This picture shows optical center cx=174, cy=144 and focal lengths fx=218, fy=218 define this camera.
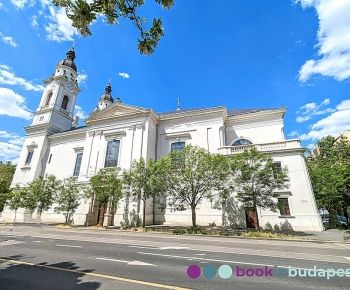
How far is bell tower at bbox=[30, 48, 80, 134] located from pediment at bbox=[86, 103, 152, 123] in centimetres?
1104

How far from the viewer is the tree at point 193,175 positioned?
790 inches

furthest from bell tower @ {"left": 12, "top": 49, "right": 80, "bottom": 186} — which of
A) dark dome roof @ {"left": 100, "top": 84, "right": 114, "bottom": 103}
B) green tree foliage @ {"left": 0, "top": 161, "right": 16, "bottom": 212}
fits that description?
dark dome roof @ {"left": 100, "top": 84, "right": 114, "bottom": 103}

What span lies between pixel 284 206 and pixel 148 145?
16.9 metres

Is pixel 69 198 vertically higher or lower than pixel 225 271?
higher

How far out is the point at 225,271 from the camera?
6.69 meters

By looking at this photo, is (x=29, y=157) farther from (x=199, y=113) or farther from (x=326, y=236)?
(x=326, y=236)

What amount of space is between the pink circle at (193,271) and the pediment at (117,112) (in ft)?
78.4

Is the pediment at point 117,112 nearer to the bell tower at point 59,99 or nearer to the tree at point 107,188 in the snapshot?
the tree at point 107,188

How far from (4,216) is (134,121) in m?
25.5

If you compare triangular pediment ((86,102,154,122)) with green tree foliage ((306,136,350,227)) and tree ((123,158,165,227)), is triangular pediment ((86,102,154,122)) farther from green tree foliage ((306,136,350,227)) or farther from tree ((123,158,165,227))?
green tree foliage ((306,136,350,227))

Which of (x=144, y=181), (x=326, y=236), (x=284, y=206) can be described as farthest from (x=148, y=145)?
(x=326, y=236)

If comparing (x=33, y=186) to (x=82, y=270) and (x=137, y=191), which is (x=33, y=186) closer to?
(x=137, y=191)

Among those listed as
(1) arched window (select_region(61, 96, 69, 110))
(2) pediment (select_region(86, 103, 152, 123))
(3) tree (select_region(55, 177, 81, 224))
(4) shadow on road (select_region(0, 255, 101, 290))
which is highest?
(1) arched window (select_region(61, 96, 69, 110))

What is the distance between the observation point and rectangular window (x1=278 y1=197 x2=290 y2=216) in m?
20.9
